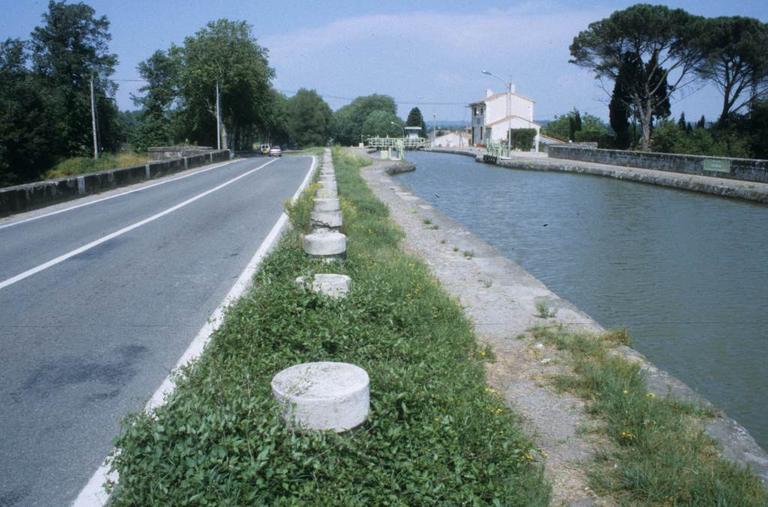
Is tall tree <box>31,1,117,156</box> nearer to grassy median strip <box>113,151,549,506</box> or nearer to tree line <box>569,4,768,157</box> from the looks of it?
tree line <box>569,4,768,157</box>

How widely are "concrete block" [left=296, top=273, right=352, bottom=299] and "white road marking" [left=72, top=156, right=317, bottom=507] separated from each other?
0.79 metres

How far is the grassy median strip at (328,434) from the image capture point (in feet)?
10.5

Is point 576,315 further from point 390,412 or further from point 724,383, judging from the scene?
point 390,412

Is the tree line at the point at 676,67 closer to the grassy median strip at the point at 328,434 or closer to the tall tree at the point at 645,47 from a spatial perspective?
the tall tree at the point at 645,47

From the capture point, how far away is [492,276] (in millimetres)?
10516

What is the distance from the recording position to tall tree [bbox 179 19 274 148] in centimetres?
6147

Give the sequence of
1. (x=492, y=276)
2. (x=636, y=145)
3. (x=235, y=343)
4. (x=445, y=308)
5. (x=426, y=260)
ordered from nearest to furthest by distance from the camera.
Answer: (x=235, y=343) < (x=445, y=308) < (x=492, y=276) < (x=426, y=260) < (x=636, y=145)

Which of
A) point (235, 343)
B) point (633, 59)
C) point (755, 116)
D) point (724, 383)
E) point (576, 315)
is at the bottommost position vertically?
point (724, 383)

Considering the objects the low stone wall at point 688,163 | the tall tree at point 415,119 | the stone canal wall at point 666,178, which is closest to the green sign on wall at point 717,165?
the low stone wall at point 688,163

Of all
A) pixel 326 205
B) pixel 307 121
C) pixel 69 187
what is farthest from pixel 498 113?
pixel 326 205

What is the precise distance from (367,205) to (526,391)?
1101 centimetres

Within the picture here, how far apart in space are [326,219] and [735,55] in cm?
4884

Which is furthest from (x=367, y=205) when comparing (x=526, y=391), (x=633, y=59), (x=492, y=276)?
(x=633, y=59)

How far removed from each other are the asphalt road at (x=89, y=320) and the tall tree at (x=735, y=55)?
44785 mm
